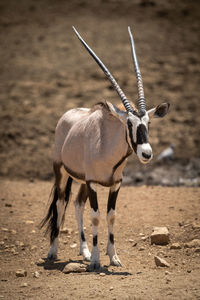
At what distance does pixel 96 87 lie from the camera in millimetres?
Answer: 20406

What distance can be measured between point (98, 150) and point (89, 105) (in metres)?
12.4

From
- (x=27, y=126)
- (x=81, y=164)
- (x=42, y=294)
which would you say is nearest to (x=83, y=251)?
(x=81, y=164)

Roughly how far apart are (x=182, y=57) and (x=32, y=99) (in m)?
7.84

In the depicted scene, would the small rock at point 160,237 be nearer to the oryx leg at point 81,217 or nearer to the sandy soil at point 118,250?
the sandy soil at point 118,250

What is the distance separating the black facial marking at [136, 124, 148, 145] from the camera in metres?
5.91

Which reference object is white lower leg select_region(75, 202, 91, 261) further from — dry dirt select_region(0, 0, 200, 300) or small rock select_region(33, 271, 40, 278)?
small rock select_region(33, 271, 40, 278)

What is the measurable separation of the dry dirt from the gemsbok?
1.87 feet

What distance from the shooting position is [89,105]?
18875 millimetres

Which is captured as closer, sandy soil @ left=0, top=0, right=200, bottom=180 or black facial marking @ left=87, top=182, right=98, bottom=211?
black facial marking @ left=87, top=182, right=98, bottom=211

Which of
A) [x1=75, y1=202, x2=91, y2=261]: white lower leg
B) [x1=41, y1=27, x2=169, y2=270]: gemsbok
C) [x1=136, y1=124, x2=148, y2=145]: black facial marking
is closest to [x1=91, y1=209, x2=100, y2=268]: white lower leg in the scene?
[x1=41, y1=27, x2=169, y2=270]: gemsbok

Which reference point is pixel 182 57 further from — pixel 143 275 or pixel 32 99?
pixel 143 275

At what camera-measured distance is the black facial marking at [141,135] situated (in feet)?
19.4

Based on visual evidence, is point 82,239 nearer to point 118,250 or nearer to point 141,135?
point 118,250

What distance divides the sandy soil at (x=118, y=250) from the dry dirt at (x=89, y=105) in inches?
0.7
